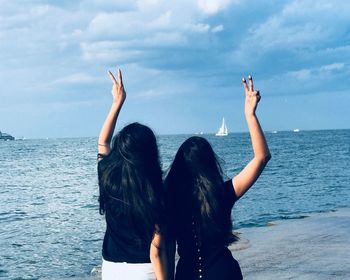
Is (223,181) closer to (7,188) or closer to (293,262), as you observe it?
(293,262)

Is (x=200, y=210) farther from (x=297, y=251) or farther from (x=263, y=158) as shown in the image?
(x=297, y=251)

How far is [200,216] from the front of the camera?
12.5 ft

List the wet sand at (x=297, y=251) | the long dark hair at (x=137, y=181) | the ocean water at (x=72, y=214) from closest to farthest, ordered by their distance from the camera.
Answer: the long dark hair at (x=137, y=181)
the wet sand at (x=297, y=251)
the ocean water at (x=72, y=214)

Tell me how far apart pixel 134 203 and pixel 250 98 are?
1.14 meters

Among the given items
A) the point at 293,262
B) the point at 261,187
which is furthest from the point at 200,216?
the point at 261,187

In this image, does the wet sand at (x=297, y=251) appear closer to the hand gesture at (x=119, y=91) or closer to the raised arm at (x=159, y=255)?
the hand gesture at (x=119, y=91)

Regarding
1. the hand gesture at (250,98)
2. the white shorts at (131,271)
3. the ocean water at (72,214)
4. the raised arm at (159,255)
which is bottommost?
the ocean water at (72,214)

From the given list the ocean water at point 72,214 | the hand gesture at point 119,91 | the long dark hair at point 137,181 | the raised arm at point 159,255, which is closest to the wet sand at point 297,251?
the ocean water at point 72,214

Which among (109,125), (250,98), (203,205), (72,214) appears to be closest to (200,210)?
(203,205)

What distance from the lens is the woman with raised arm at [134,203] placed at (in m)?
3.72

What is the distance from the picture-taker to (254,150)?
391cm

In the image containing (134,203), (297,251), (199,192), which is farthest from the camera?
(297,251)

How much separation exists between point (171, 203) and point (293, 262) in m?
8.46

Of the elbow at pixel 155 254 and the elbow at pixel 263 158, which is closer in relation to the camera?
the elbow at pixel 155 254
